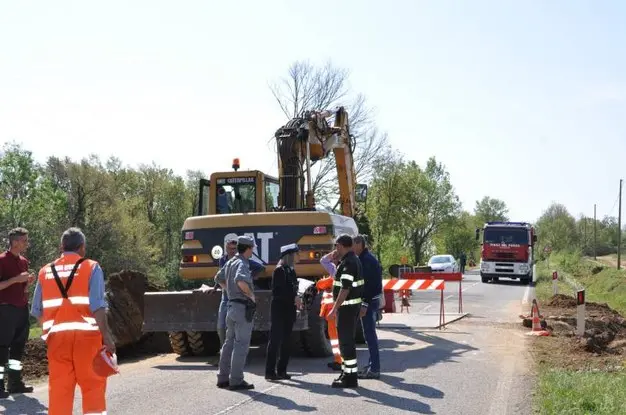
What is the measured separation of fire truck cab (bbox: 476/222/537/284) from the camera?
41.4 meters

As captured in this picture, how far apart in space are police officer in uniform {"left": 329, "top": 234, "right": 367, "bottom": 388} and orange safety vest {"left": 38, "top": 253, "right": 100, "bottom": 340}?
411 cm

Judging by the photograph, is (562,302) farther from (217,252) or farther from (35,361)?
(35,361)

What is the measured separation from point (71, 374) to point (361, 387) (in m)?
4.62

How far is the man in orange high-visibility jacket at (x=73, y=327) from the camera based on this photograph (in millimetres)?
6027

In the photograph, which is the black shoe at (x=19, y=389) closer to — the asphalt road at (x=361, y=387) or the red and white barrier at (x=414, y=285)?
the asphalt road at (x=361, y=387)

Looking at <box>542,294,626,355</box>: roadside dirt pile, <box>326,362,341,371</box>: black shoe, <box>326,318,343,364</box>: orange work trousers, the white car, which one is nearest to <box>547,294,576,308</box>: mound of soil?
<box>542,294,626,355</box>: roadside dirt pile

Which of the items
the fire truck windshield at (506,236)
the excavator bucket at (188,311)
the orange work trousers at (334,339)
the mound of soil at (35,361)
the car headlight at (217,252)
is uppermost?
the fire truck windshield at (506,236)

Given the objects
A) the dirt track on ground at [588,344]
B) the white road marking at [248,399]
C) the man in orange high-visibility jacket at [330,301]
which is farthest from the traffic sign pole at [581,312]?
the white road marking at [248,399]

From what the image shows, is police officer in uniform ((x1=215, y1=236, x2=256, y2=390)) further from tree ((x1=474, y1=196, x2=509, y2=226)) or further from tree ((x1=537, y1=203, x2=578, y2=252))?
tree ((x1=474, y1=196, x2=509, y2=226))

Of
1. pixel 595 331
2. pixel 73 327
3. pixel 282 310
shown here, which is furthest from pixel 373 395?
pixel 595 331

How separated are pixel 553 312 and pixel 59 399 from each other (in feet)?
63.7

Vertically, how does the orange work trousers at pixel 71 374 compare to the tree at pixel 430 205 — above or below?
below

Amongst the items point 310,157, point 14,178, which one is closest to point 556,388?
point 310,157

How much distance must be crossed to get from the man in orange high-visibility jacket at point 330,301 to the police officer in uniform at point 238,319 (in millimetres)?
1535
